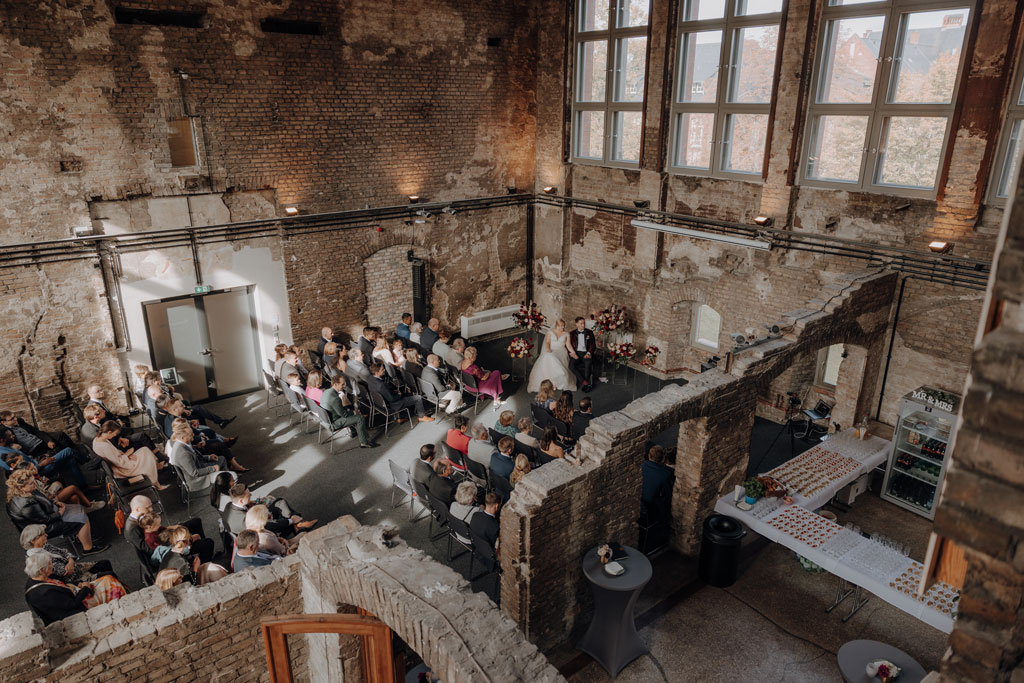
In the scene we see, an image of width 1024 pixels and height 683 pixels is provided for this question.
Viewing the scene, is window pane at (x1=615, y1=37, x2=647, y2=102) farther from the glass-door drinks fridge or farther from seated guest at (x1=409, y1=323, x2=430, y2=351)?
the glass-door drinks fridge

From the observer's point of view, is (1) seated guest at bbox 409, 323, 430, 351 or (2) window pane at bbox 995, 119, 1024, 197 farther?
(1) seated guest at bbox 409, 323, 430, 351

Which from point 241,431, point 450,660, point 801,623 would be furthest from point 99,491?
point 801,623

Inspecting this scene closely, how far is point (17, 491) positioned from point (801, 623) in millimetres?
8599

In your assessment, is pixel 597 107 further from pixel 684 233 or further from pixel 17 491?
pixel 17 491

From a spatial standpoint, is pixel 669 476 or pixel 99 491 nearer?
pixel 669 476

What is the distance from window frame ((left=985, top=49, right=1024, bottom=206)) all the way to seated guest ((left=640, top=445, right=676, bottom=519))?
17.6 ft

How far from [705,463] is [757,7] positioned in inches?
288

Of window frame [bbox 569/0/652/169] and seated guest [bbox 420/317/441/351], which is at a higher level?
window frame [bbox 569/0/652/169]

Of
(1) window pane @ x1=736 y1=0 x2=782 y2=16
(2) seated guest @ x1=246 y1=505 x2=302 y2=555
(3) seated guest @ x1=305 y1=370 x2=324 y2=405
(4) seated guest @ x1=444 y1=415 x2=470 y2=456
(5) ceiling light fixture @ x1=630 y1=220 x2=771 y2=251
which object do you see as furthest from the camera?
(5) ceiling light fixture @ x1=630 y1=220 x2=771 y2=251

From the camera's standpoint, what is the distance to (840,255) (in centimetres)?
1052

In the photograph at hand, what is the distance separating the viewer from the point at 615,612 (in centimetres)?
662

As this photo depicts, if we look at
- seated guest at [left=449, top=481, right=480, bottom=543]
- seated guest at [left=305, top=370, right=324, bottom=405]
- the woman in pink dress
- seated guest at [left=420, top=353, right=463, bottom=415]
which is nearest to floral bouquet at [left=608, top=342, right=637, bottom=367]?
the woman in pink dress

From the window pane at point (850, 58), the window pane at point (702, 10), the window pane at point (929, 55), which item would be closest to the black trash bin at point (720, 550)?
the window pane at point (929, 55)

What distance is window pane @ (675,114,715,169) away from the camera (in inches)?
473
